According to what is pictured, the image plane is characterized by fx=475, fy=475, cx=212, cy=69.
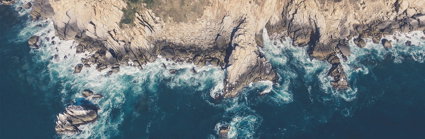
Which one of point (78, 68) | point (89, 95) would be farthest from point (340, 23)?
point (78, 68)

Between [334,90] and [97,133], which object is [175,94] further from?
[334,90]

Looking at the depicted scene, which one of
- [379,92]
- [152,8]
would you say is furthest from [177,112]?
[379,92]

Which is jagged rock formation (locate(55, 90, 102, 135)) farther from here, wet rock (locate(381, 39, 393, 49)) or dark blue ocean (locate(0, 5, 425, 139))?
wet rock (locate(381, 39, 393, 49))

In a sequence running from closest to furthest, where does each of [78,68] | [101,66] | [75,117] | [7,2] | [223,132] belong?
[223,132] → [75,117] → [101,66] → [78,68] → [7,2]

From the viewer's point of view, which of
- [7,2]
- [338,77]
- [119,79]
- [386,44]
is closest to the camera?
[338,77]

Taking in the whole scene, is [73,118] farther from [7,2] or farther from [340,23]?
[340,23]

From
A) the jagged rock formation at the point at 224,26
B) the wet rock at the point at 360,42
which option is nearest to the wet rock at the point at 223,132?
the jagged rock formation at the point at 224,26

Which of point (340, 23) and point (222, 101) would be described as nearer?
point (222, 101)

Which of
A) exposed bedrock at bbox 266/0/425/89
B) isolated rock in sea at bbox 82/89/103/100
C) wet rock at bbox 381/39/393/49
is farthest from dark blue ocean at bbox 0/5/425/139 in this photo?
exposed bedrock at bbox 266/0/425/89
